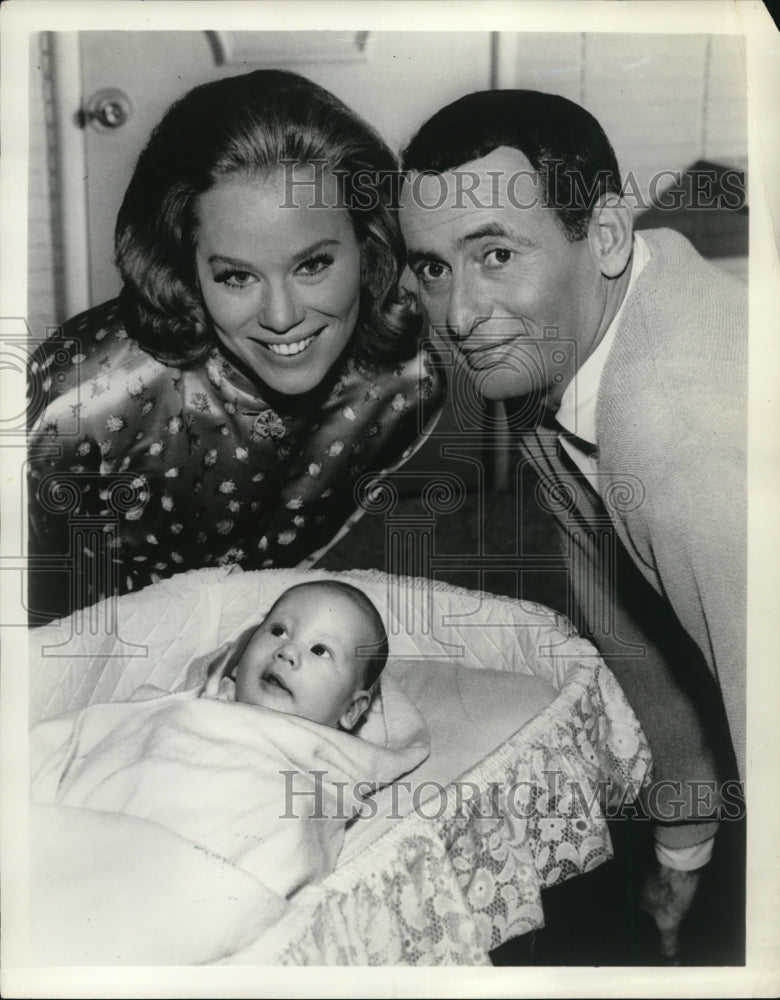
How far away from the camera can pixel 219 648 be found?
3.83ft

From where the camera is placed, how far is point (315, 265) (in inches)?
43.3

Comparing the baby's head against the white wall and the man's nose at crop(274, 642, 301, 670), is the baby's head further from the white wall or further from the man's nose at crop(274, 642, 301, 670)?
the white wall

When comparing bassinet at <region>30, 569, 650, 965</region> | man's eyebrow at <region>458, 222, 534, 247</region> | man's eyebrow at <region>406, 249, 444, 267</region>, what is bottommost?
bassinet at <region>30, 569, 650, 965</region>

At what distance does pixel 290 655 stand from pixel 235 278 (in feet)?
1.42

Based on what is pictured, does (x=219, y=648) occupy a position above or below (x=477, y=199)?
below

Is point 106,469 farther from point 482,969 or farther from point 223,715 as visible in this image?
point 482,969

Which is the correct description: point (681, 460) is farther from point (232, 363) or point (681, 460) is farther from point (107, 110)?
point (107, 110)

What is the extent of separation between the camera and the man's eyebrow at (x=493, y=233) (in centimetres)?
109

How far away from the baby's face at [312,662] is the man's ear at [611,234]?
490 mm

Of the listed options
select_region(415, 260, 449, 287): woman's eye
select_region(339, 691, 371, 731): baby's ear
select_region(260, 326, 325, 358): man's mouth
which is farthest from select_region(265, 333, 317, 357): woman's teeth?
select_region(339, 691, 371, 731): baby's ear

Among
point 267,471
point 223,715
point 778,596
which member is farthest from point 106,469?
point 778,596

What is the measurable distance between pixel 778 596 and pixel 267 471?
0.62 metres

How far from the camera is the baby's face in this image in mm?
1101

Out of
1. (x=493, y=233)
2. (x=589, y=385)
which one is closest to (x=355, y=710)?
(x=589, y=385)
